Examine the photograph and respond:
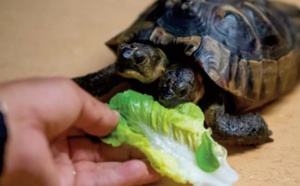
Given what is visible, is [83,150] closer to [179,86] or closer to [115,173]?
[115,173]

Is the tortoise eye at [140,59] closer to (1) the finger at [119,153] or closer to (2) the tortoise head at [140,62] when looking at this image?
(2) the tortoise head at [140,62]

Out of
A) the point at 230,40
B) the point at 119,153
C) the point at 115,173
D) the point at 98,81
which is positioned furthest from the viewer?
the point at 98,81

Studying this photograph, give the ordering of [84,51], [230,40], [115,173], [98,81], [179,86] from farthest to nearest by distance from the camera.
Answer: [84,51] < [98,81] < [230,40] < [179,86] < [115,173]

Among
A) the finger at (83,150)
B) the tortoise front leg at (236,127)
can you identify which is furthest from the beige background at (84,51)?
the finger at (83,150)

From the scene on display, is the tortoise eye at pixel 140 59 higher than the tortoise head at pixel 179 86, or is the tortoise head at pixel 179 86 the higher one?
the tortoise eye at pixel 140 59

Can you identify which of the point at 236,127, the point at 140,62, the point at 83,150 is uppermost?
the point at 140,62

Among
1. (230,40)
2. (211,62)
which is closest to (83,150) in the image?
(211,62)

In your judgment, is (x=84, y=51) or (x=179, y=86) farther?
(x=84, y=51)

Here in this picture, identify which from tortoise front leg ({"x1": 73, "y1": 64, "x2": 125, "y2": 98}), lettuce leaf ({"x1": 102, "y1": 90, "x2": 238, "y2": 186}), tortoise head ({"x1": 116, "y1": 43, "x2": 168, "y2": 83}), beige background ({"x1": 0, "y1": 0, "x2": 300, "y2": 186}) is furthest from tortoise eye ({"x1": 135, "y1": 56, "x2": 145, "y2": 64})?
beige background ({"x1": 0, "y1": 0, "x2": 300, "y2": 186})
